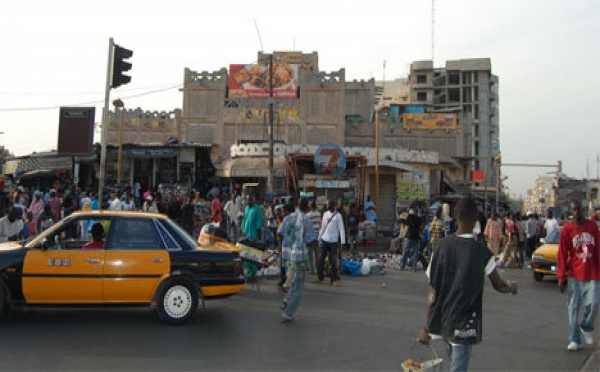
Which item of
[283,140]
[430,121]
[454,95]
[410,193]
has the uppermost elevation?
[454,95]

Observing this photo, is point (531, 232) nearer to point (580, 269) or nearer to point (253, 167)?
point (580, 269)

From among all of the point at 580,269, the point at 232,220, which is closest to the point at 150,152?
the point at 232,220

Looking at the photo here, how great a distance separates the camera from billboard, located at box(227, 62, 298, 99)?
3594 centimetres

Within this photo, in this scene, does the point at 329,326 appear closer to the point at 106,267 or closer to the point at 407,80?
the point at 106,267

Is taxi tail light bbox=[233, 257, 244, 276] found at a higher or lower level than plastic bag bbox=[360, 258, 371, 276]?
higher

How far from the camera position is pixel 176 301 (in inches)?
314

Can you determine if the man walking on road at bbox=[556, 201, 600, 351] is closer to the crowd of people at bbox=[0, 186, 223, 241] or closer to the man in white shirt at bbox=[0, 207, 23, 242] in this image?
the crowd of people at bbox=[0, 186, 223, 241]

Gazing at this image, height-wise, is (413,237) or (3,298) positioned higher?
(413,237)

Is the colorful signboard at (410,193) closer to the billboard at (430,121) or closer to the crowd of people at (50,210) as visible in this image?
the crowd of people at (50,210)

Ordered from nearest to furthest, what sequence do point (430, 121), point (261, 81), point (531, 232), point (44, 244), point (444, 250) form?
point (444, 250) < point (44, 244) < point (531, 232) < point (261, 81) < point (430, 121)

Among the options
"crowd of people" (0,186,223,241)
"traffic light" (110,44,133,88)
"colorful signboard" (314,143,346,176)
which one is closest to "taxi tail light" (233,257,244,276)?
→ "crowd of people" (0,186,223,241)

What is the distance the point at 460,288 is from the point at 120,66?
10387 mm

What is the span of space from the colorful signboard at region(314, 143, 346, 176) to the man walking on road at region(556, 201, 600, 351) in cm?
1802

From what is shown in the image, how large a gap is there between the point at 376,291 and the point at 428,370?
304 inches
